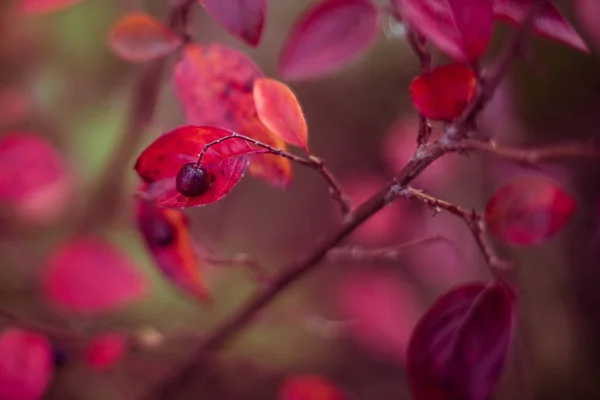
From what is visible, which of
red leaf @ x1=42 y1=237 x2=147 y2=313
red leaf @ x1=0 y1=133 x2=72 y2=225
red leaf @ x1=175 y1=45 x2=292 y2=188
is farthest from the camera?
red leaf @ x1=42 y1=237 x2=147 y2=313

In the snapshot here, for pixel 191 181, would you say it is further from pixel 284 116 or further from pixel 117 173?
pixel 117 173

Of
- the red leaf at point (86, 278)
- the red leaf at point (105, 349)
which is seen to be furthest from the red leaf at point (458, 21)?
the red leaf at point (86, 278)

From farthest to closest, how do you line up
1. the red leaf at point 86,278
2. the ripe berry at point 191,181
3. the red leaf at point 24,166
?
1. the red leaf at point 86,278
2. the red leaf at point 24,166
3. the ripe berry at point 191,181

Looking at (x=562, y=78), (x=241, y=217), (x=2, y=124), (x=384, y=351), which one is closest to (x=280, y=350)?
(x=384, y=351)

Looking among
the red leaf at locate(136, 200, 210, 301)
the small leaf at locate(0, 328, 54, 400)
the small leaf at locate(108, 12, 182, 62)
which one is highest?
the small leaf at locate(108, 12, 182, 62)

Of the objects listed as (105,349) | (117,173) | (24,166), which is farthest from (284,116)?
(117,173)

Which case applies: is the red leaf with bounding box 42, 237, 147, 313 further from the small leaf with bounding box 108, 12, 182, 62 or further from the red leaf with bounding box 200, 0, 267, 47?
the red leaf with bounding box 200, 0, 267, 47

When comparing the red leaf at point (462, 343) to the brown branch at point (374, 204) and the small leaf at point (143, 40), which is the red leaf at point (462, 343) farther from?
the small leaf at point (143, 40)

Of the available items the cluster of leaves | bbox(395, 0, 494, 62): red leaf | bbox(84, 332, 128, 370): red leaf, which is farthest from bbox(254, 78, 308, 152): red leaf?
bbox(84, 332, 128, 370): red leaf
